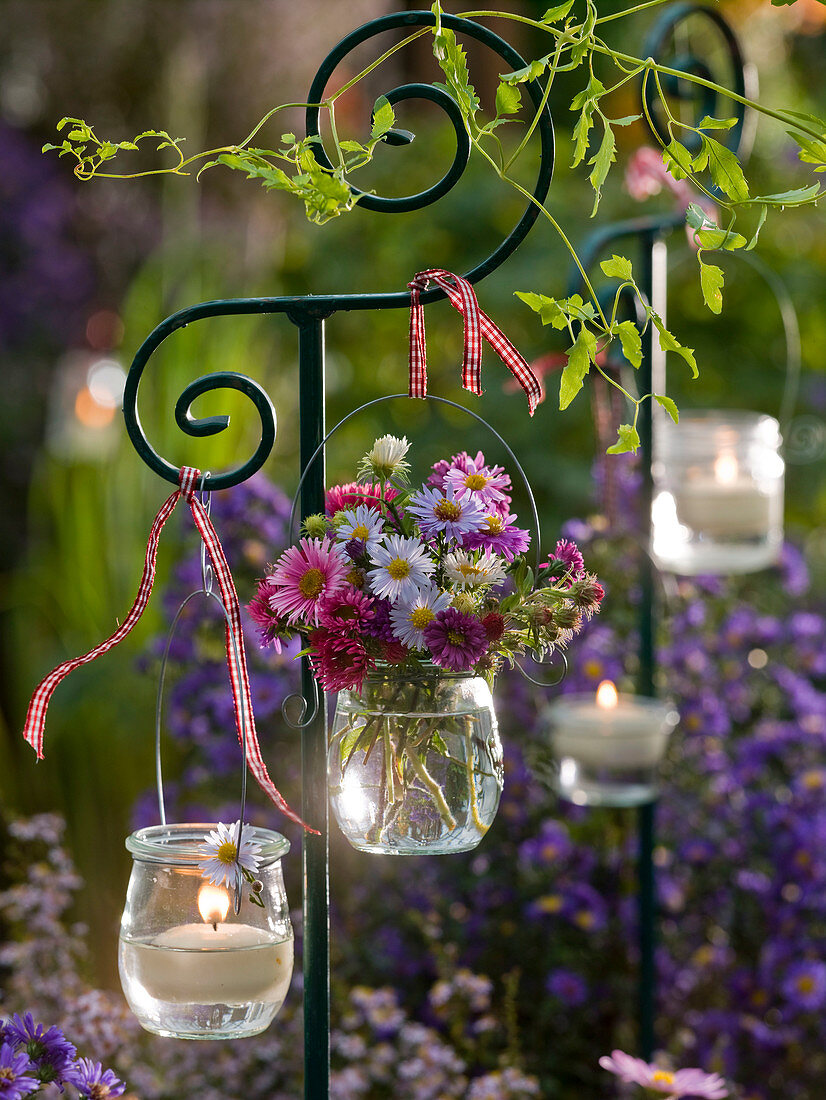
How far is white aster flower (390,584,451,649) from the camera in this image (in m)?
0.82

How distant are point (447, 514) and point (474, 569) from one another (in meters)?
0.04

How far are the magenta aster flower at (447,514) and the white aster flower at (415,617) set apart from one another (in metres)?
0.05

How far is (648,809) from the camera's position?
1.75 m

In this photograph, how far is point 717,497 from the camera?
5.80 ft

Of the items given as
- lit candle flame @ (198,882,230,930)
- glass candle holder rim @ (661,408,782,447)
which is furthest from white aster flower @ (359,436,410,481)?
glass candle holder rim @ (661,408,782,447)

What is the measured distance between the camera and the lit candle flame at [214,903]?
0.85m

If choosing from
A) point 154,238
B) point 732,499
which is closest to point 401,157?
point 154,238

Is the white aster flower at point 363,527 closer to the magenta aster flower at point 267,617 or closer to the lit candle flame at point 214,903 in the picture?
the magenta aster flower at point 267,617

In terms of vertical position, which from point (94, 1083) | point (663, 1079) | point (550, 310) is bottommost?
point (663, 1079)

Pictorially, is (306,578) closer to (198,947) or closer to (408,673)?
(408,673)

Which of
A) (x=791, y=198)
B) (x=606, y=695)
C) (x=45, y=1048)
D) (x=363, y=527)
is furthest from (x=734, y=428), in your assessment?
(x=45, y=1048)

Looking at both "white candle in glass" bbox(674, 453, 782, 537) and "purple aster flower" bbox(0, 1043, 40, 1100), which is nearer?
"purple aster flower" bbox(0, 1043, 40, 1100)

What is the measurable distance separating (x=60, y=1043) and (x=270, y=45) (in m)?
4.77

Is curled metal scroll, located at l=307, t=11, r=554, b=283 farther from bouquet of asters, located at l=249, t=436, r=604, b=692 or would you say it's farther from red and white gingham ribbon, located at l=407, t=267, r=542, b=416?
bouquet of asters, located at l=249, t=436, r=604, b=692
